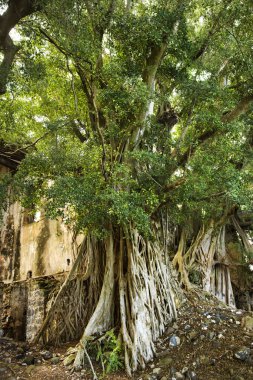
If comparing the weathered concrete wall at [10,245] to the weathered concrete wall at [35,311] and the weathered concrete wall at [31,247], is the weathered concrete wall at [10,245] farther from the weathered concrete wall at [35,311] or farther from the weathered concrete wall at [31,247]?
the weathered concrete wall at [35,311]

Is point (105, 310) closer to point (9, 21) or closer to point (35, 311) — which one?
point (35, 311)

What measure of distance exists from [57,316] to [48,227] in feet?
13.0

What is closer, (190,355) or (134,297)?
(190,355)

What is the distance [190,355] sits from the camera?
4938 mm

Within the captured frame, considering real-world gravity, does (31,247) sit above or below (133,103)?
below

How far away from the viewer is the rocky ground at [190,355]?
4508mm

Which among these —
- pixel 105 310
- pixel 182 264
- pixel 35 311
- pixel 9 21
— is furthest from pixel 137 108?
pixel 35 311

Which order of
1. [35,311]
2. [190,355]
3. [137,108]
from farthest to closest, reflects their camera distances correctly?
[35,311] → [137,108] → [190,355]

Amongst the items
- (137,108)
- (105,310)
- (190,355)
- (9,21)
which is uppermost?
(9,21)

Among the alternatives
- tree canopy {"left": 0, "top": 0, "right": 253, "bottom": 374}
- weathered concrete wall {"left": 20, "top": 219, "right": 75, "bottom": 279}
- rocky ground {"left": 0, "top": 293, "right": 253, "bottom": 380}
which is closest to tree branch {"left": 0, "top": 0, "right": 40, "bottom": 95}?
tree canopy {"left": 0, "top": 0, "right": 253, "bottom": 374}

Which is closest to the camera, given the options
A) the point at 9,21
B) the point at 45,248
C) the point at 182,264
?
the point at 9,21

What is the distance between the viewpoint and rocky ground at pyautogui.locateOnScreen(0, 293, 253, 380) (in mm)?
4508

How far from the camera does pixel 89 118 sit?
23.9 ft

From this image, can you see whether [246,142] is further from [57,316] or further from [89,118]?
[57,316]
